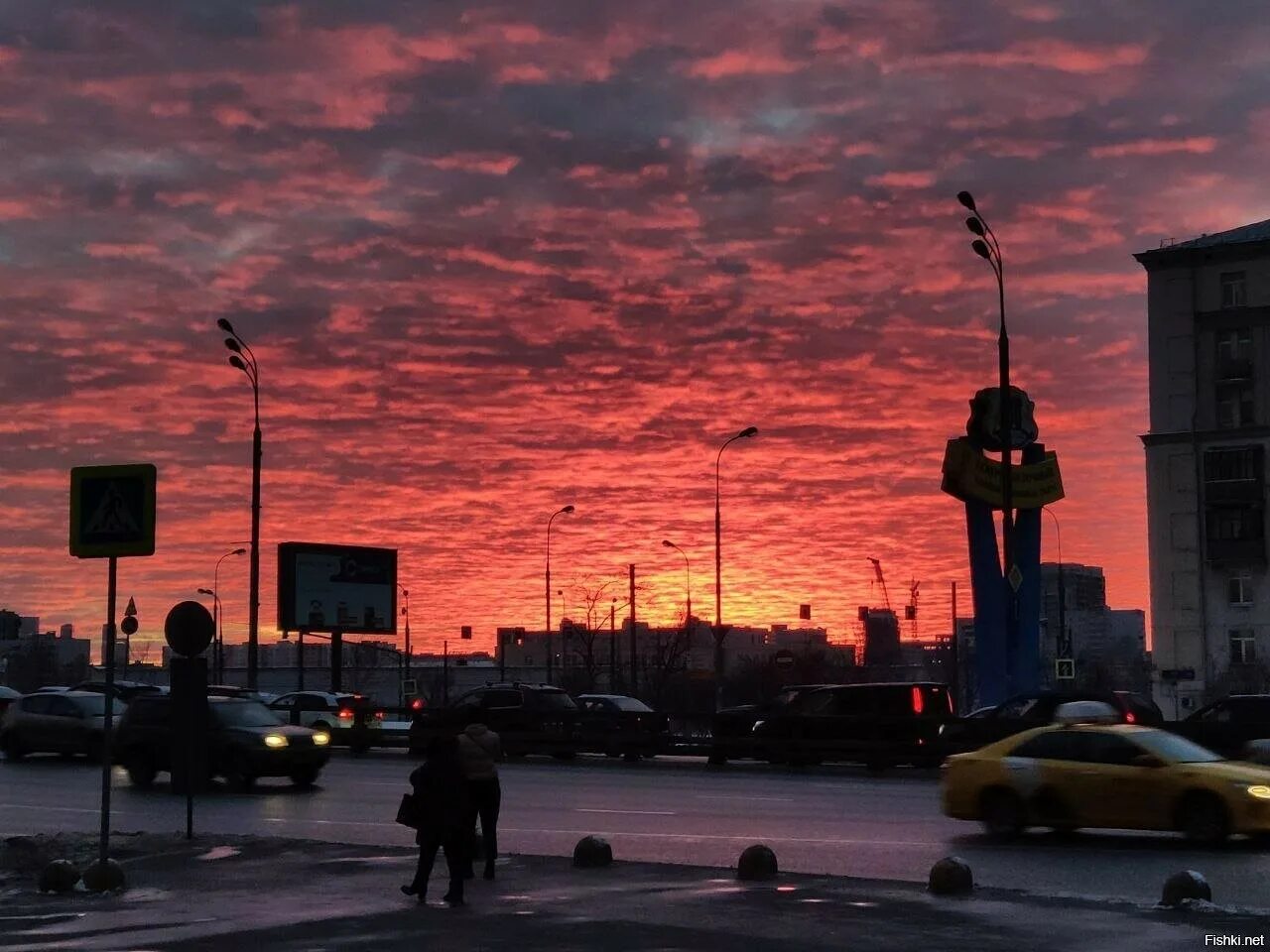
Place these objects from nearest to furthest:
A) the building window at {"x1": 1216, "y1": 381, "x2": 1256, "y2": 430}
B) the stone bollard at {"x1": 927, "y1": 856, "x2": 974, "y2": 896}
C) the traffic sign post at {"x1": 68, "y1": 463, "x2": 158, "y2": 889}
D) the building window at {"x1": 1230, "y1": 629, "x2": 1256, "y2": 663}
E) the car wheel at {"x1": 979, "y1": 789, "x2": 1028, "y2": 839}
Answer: the stone bollard at {"x1": 927, "y1": 856, "x2": 974, "y2": 896}
the traffic sign post at {"x1": 68, "y1": 463, "x2": 158, "y2": 889}
the car wheel at {"x1": 979, "y1": 789, "x2": 1028, "y2": 839}
the building window at {"x1": 1230, "y1": 629, "x2": 1256, "y2": 663}
the building window at {"x1": 1216, "y1": 381, "x2": 1256, "y2": 430}

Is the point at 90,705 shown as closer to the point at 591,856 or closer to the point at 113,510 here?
the point at 113,510

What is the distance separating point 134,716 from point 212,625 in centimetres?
1488

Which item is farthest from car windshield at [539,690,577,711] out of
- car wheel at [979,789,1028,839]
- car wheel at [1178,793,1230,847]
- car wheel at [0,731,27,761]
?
car wheel at [1178,793,1230,847]

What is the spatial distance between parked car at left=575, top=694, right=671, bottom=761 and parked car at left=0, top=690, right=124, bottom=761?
11.2m

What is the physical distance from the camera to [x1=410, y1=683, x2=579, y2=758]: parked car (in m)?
42.7

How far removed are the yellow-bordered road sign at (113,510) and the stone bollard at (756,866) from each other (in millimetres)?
6098

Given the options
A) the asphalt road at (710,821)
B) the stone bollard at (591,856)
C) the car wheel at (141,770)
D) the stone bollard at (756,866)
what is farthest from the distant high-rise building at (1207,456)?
the stone bollard at (756,866)

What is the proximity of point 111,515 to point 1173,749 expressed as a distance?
12.1m

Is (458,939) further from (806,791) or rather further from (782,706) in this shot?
(782,706)

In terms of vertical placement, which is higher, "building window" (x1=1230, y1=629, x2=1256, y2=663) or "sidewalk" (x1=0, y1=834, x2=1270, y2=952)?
"building window" (x1=1230, y1=629, x2=1256, y2=663)

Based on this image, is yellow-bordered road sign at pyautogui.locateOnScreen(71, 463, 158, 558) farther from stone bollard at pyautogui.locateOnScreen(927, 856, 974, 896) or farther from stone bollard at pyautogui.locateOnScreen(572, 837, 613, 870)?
stone bollard at pyautogui.locateOnScreen(927, 856, 974, 896)

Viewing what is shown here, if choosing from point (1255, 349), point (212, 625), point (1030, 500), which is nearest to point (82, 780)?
point (212, 625)

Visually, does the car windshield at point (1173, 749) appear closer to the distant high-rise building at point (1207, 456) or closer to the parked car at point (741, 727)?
the parked car at point (741, 727)

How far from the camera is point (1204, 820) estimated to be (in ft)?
63.9
